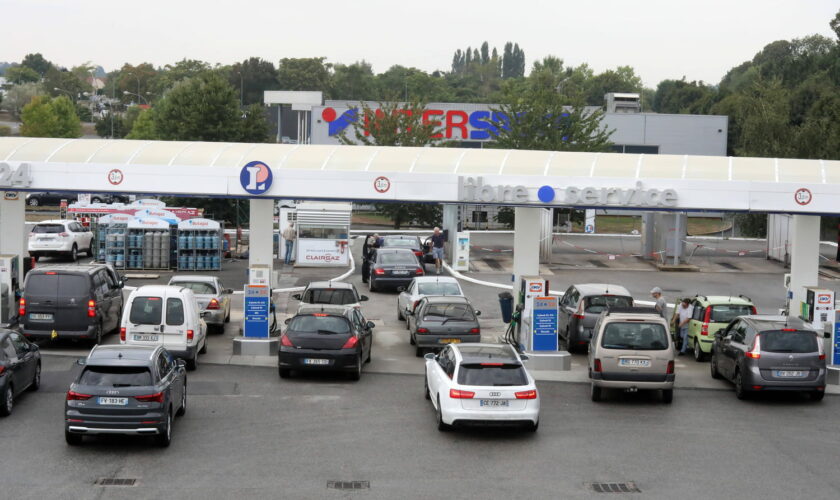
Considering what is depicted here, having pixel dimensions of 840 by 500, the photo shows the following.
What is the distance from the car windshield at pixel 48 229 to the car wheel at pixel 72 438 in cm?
2614

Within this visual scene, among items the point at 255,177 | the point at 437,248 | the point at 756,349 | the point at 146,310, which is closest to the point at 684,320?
the point at 756,349

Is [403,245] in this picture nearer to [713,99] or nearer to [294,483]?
[294,483]

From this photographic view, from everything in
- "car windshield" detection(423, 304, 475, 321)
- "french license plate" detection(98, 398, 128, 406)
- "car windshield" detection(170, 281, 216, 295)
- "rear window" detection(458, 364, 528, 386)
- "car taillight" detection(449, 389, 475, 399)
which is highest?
"car windshield" detection(170, 281, 216, 295)

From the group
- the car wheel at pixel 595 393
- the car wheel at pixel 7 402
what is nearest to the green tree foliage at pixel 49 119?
the car wheel at pixel 7 402

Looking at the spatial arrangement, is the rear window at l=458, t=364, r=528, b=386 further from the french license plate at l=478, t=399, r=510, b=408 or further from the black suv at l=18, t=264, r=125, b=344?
the black suv at l=18, t=264, r=125, b=344

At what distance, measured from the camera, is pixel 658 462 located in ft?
48.2

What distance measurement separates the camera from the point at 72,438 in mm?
14578

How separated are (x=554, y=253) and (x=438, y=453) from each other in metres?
31.4

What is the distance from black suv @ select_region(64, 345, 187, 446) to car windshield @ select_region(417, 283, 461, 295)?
12606 millimetres

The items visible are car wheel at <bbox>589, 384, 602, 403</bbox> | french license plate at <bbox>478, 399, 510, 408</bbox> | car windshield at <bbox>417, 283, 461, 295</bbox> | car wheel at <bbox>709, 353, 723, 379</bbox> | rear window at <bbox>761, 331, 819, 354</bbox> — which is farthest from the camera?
car windshield at <bbox>417, 283, 461, 295</bbox>

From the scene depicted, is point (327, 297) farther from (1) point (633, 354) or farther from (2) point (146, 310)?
(1) point (633, 354)

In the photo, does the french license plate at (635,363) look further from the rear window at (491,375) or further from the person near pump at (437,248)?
the person near pump at (437,248)

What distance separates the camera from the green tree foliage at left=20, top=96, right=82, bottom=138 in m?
95.7

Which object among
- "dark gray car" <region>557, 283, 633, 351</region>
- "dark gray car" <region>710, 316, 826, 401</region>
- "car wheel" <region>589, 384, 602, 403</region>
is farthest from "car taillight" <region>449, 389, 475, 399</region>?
"dark gray car" <region>557, 283, 633, 351</region>
